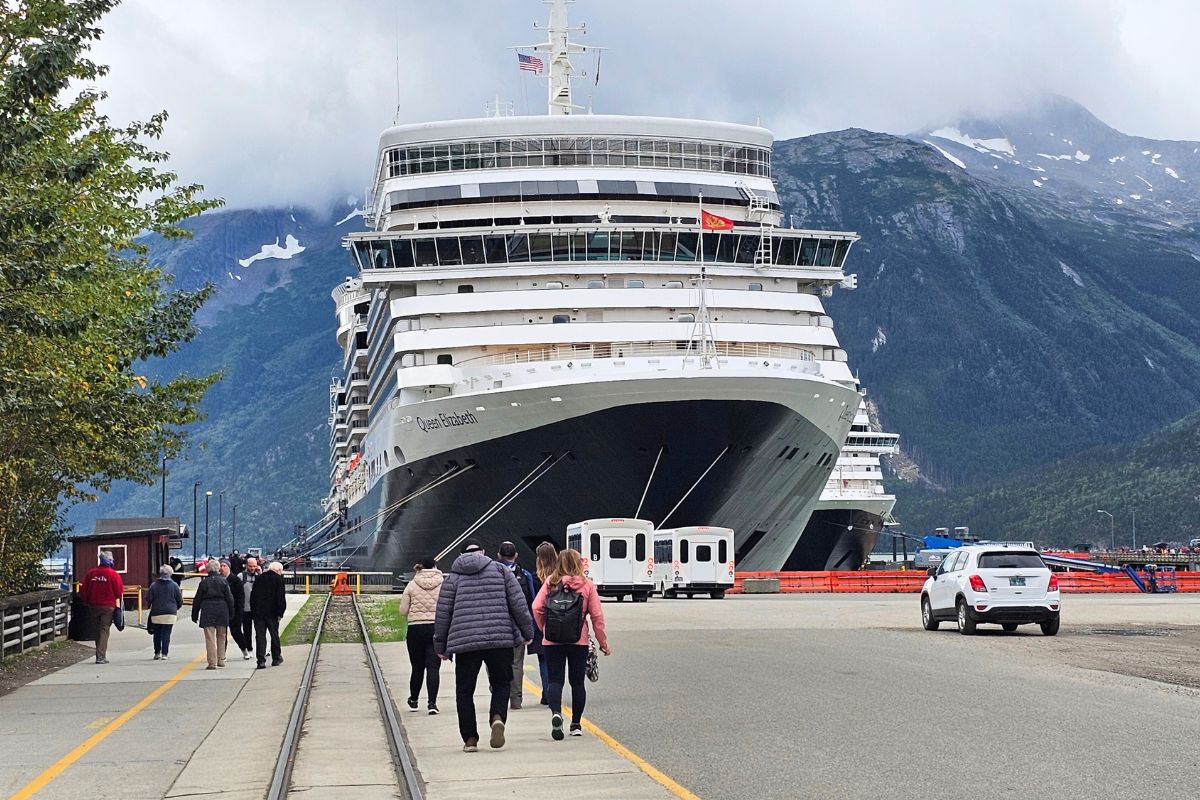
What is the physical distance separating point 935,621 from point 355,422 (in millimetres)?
47062

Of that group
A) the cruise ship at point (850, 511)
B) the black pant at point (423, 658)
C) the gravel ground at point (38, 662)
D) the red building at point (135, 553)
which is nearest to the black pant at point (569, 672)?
the black pant at point (423, 658)

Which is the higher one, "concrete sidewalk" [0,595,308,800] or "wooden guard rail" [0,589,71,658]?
"wooden guard rail" [0,589,71,658]

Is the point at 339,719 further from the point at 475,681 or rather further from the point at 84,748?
the point at 475,681

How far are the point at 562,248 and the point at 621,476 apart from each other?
8.08 m

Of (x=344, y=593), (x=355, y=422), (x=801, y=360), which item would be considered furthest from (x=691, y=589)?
(x=355, y=422)

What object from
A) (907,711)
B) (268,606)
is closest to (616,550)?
(268,606)

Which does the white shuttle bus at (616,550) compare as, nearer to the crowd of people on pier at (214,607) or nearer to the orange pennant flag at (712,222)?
the orange pennant flag at (712,222)

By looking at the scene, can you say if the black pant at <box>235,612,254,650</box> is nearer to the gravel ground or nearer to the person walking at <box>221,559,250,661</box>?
the person walking at <box>221,559,250,661</box>

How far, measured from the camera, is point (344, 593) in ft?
179

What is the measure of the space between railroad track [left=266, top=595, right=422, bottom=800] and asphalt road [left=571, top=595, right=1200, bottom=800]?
184 centimetres

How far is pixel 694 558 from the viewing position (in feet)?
145

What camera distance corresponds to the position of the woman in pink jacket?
1294cm

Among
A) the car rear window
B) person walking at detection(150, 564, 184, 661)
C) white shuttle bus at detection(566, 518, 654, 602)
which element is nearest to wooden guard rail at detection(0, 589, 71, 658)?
person walking at detection(150, 564, 184, 661)

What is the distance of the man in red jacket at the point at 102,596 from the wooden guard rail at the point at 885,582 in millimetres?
28869
